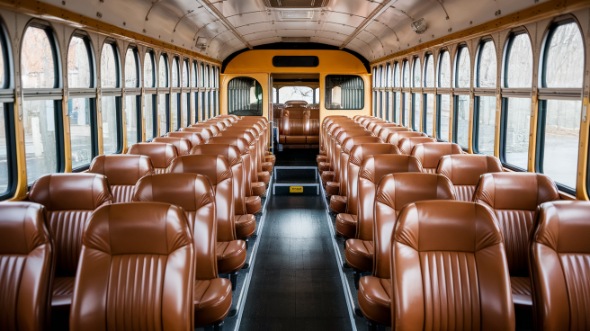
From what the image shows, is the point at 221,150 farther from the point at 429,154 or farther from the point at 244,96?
the point at 244,96

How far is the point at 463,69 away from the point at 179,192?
220 inches

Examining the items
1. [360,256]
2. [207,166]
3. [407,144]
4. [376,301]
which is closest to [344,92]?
[407,144]

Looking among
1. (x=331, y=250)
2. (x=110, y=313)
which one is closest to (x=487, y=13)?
(x=331, y=250)

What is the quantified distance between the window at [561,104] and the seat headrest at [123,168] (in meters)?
3.68

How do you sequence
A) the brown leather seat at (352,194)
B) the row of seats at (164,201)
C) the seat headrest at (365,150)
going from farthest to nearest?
the seat headrest at (365,150) < the brown leather seat at (352,194) < the row of seats at (164,201)

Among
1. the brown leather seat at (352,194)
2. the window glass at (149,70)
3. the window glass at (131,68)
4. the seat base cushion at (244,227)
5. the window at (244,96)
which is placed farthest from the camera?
the window at (244,96)

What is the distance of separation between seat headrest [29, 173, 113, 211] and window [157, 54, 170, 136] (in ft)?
18.6

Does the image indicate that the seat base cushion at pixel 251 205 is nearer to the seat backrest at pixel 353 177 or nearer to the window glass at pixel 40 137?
the seat backrest at pixel 353 177

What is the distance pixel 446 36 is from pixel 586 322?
623 cm

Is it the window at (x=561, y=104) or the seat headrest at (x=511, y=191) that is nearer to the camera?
the seat headrest at (x=511, y=191)

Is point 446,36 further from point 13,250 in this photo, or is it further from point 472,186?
point 13,250

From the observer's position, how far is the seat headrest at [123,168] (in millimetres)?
5305

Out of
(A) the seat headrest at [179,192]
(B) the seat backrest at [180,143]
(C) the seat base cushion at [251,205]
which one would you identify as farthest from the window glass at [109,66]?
(A) the seat headrest at [179,192]

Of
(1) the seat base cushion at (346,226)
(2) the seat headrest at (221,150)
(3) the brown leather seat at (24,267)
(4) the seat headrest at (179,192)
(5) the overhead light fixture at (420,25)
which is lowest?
(1) the seat base cushion at (346,226)
